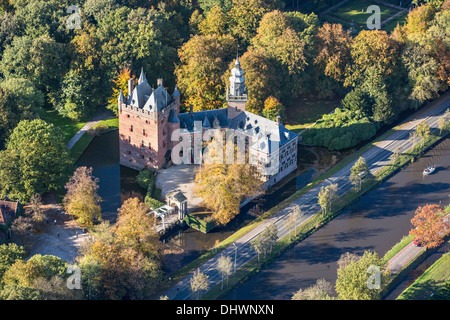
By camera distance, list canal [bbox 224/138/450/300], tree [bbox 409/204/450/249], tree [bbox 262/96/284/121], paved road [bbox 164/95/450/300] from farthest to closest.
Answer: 1. tree [bbox 262/96/284/121]
2. tree [bbox 409/204/450/249]
3. canal [bbox 224/138/450/300]
4. paved road [bbox 164/95/450/300]

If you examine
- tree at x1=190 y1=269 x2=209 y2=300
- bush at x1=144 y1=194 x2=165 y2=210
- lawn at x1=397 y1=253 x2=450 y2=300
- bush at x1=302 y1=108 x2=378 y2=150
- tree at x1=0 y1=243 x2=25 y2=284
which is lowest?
lawn at x1=397 y1=253 x2=450 y2=300

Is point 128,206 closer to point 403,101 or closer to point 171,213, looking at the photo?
point 171,213

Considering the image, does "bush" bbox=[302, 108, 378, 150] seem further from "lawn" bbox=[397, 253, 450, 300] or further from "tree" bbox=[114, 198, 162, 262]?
"tree" bbox=[114, 198, 162, 262]

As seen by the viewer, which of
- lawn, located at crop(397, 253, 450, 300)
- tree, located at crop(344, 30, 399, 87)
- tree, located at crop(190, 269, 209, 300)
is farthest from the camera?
tree, located at crop(344, 30, 399, 87)

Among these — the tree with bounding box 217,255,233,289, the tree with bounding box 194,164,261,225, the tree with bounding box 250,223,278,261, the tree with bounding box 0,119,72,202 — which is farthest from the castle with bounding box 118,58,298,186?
the tree with bounding box 217,255,233,289

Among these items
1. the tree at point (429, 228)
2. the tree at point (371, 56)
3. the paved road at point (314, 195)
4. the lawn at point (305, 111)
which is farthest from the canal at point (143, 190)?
the tree at point (429, 228)

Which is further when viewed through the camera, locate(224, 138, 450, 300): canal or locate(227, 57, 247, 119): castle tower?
locate(227, 57, 247, 119): castle tower

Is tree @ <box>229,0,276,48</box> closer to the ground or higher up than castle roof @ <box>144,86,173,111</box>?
higher up
